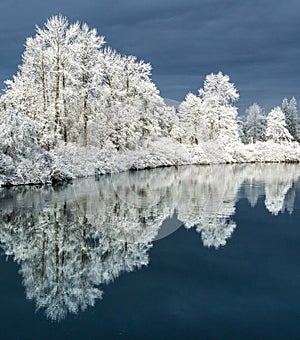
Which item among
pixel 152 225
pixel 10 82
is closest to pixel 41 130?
pixel 10 82

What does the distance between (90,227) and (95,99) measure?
76.7 feet

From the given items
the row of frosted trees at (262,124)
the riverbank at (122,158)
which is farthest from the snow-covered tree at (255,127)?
the riverbank at (122,158)

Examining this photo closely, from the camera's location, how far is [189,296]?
6.22 meters

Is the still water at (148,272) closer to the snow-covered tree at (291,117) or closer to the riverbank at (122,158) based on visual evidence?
the riverbank at (122,158)

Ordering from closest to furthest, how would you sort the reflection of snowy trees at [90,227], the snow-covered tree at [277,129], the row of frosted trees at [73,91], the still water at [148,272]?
1. the still water at [148,272]
2. the reflection of snowy trees at [90,227]
3. the row of frosted trees at [73,91]
4. the snow-covered tree at [277,129]

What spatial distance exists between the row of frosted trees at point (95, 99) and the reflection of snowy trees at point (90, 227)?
8.51 meters

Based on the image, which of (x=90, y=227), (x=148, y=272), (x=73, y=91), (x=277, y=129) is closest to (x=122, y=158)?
(x=73, y=91)

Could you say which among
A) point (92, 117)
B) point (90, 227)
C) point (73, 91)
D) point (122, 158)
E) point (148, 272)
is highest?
point (73, 91)

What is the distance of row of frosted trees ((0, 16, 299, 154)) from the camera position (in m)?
28.1

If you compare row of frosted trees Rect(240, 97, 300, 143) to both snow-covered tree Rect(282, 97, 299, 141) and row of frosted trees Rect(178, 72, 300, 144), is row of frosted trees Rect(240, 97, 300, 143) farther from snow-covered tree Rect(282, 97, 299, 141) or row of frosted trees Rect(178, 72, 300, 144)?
row of frosted trees Rect(178, 72, 300, 144)

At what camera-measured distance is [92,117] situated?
33.1 m

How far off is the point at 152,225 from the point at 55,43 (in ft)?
68.0

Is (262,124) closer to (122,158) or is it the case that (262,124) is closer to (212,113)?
(212,113)

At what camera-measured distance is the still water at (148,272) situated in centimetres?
527
